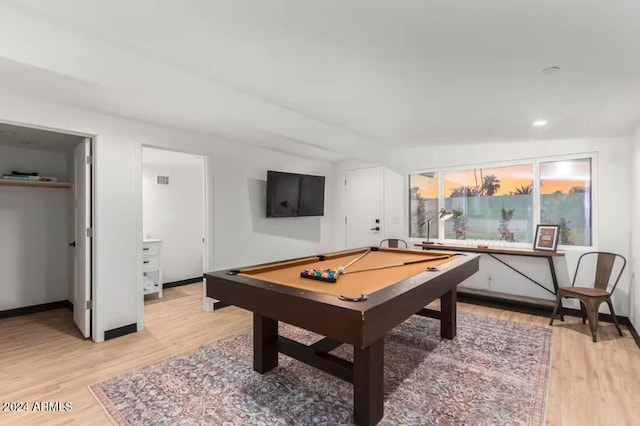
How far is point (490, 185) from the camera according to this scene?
458 centimetres

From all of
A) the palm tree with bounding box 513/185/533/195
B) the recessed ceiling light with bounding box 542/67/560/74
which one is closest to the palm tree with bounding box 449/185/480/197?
the palm tree with bounding box 513/185/533/195

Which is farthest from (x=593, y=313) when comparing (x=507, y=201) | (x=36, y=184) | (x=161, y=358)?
(x=36, y=184)

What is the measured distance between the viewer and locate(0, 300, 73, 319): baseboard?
3887 mm

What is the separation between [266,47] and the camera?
1969mm

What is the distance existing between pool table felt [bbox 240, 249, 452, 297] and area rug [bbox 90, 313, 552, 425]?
783 mm

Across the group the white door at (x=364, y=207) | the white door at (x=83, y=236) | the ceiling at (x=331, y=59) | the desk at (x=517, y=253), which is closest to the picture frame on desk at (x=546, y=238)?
the desk at (x=517, y=253)

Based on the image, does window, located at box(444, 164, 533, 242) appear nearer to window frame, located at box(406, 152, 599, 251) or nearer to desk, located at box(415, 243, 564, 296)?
window frame, located at box(406, 152, 599, 251)

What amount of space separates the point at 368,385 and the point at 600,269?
11.3 feet

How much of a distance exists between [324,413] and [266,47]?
2353mm

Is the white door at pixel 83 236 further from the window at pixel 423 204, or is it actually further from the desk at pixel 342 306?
the window at pixel 423 204

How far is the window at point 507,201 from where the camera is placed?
3.95m

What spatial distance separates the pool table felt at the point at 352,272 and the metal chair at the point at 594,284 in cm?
145

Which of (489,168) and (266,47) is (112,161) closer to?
(266,47)

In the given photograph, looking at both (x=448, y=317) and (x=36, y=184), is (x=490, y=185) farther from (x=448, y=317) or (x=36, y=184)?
(x=36, y=184)
